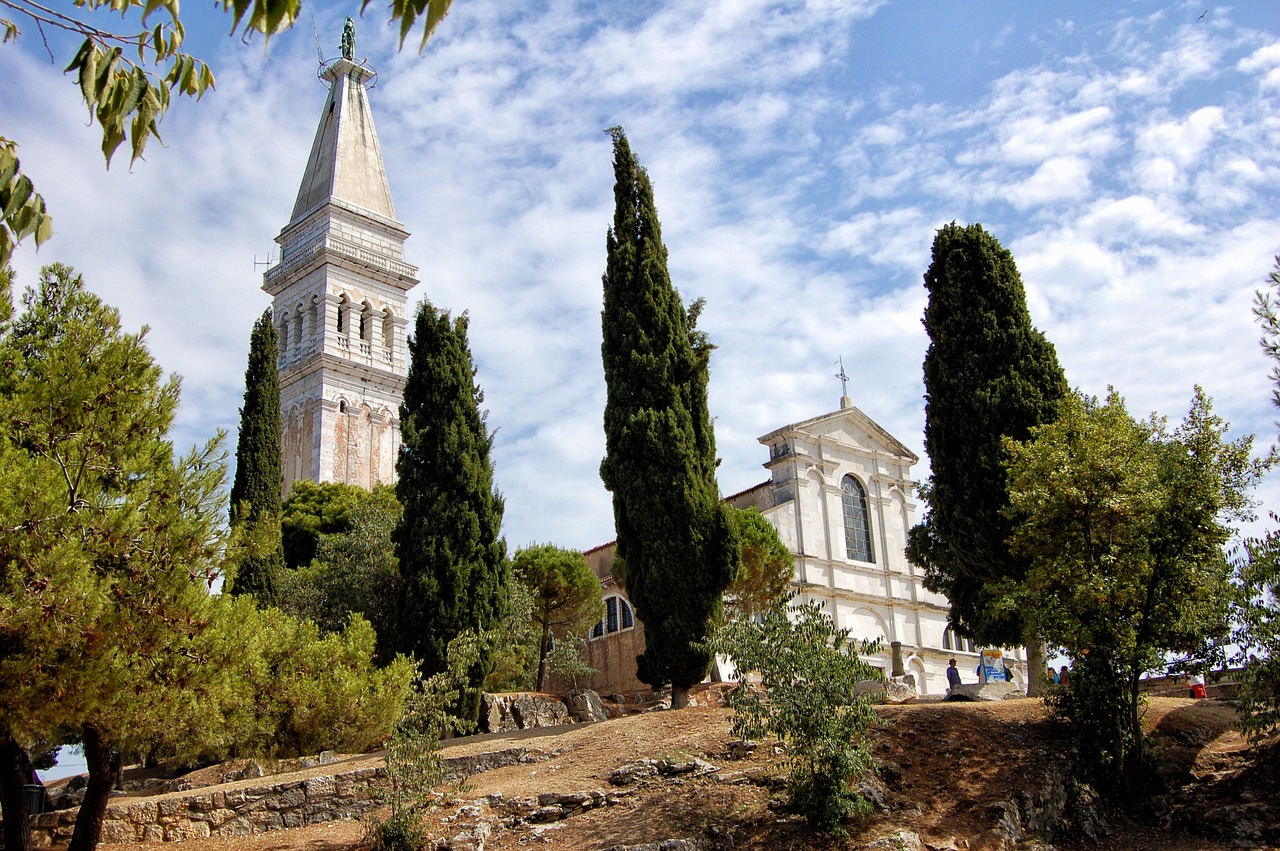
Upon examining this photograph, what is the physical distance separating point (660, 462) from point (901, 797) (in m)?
7.32

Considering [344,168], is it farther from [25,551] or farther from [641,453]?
[25,551]

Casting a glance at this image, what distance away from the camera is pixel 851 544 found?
37406 millimetres

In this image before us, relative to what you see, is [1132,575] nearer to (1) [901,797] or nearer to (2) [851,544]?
(1) [901,797]

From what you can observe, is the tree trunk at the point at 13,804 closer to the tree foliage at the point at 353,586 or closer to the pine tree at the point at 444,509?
the pine tree at the point at 444,509

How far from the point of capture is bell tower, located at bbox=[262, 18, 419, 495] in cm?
5250

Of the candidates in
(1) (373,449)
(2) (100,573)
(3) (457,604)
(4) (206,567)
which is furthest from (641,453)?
(1) (373,449)

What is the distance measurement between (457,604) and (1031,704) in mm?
10266

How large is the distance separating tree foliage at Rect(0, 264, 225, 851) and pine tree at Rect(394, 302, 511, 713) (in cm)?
881

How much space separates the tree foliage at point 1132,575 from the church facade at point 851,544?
65.3 ft

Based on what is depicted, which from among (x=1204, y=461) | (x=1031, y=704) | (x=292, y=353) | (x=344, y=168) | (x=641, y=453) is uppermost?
(x=344, y=168)

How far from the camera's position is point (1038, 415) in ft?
59.4

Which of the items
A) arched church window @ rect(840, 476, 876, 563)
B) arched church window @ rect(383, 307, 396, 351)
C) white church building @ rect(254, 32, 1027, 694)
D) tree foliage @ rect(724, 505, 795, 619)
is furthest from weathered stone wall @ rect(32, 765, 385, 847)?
arched church window @ rect(383, 307, 396, 351)

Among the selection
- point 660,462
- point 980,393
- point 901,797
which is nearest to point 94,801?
point 901,797

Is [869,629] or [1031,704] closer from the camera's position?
[1031,704]
